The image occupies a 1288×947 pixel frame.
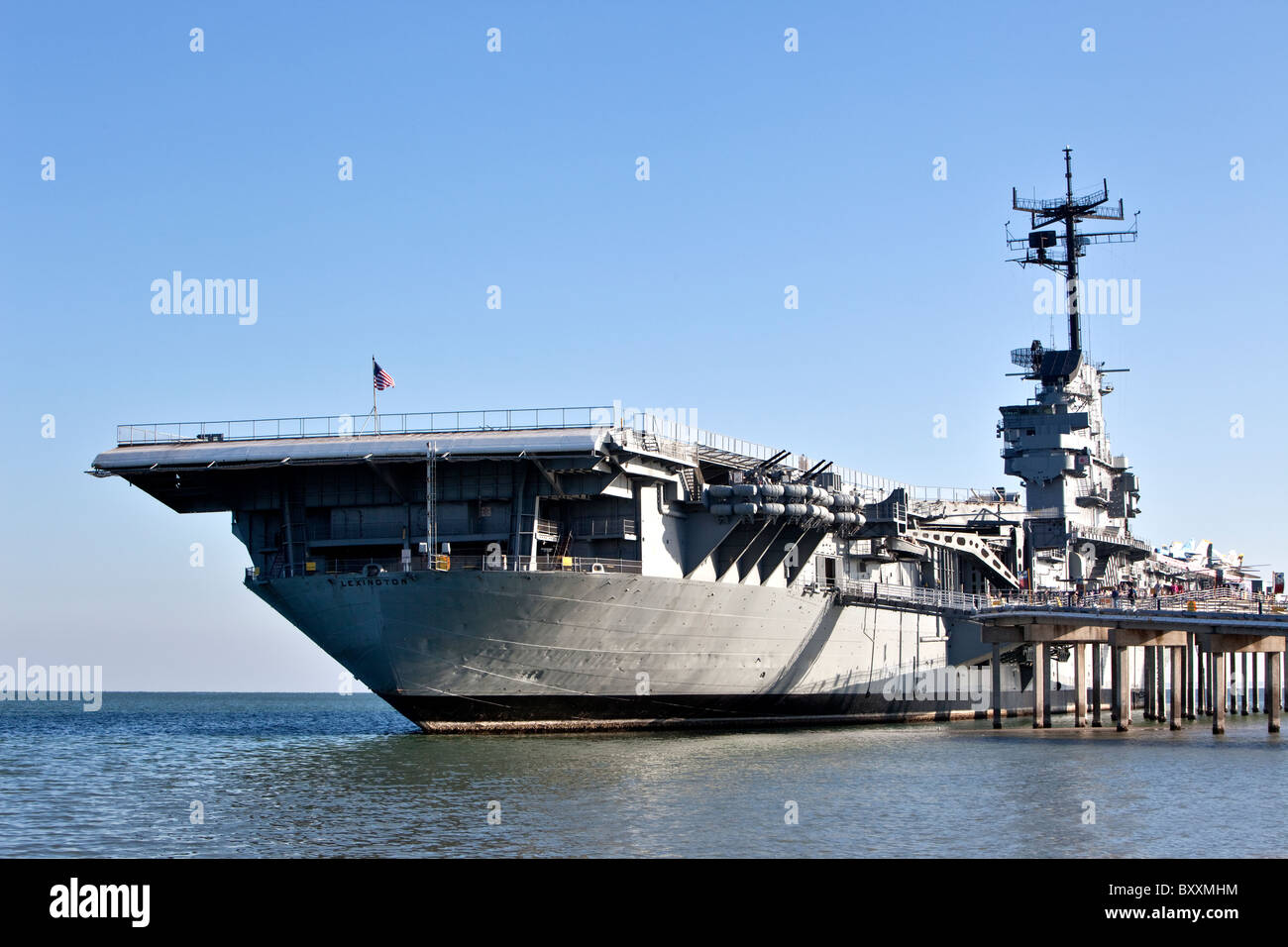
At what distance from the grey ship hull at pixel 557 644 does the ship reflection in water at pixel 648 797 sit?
1022 millimetres

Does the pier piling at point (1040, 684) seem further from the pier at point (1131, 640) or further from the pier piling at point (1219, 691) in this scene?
the pier piling at point (1219, 691)

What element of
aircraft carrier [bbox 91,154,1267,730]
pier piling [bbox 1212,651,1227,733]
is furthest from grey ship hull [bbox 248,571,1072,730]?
pier piling [bbox 1212,651,1227,733]

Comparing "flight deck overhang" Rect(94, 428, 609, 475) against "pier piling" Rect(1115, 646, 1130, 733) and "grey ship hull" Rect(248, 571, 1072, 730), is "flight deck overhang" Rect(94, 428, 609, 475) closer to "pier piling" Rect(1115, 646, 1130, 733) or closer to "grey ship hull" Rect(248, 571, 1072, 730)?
"grey ship hull" Rect(248, 571, 1072, 730)

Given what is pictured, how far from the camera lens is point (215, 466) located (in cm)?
3219

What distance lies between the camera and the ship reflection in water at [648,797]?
1858 cm

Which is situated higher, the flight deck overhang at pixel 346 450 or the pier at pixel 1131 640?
the flight deck overhang at pixel 346 450

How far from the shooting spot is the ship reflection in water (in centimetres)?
1858

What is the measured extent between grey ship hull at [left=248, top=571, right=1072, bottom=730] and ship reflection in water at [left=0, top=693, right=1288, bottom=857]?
3.35 feet

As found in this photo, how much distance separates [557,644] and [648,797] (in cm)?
1081

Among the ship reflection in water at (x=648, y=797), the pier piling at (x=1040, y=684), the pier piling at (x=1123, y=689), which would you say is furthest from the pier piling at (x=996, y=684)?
Answer: the ship reflection in water at (x=648, y=797)

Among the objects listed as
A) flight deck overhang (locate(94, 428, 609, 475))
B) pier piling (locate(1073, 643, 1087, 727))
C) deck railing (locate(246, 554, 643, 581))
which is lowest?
pier piling (locate(1073, 643, 1087, 727))

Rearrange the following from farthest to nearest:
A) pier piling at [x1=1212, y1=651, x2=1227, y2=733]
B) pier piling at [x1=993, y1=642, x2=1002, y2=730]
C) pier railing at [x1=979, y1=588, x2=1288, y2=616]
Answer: pier piling at [x1=993, y1=642, x2=1002, y2=730] → pier railing at [x1=979, y1=588, x2=1288, y2=616] → pier piling at [x1=1212, y1=651, x2=1227, y2=733]
